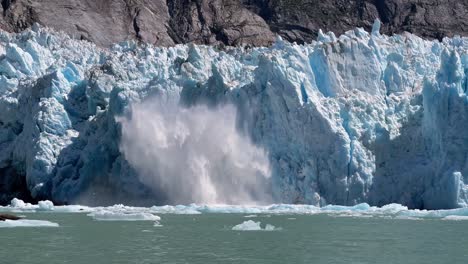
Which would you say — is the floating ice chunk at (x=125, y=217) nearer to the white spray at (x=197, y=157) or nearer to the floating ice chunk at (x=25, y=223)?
the floating ice chunk at (x=25, y=223)

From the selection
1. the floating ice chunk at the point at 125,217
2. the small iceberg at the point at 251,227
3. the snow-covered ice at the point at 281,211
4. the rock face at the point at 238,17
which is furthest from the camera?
the rock face at the point at 238,17

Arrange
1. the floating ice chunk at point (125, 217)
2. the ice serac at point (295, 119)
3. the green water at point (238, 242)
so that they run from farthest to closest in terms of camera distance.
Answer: the ice serac at point (295, 119), the floating ice chunk at point (125, 217), the green water at point (238, 242)

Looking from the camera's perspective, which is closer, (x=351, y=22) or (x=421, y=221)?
(x=421, y=221)

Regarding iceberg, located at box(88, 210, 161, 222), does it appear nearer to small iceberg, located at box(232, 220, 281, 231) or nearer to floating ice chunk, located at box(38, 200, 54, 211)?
small iceberg, located at box(232, 220, 281, 231)

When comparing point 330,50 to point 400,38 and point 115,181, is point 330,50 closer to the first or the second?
point 400,38

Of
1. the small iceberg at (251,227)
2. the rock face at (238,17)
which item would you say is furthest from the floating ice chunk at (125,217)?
the rock face at (238,17)

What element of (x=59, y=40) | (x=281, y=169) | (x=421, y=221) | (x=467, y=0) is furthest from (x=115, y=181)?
(x=467, y=0)

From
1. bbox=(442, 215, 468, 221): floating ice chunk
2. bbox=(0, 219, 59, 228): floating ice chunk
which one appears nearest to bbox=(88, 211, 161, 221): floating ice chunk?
bbox=(0, 219, 59, 228): floating ice chunk
